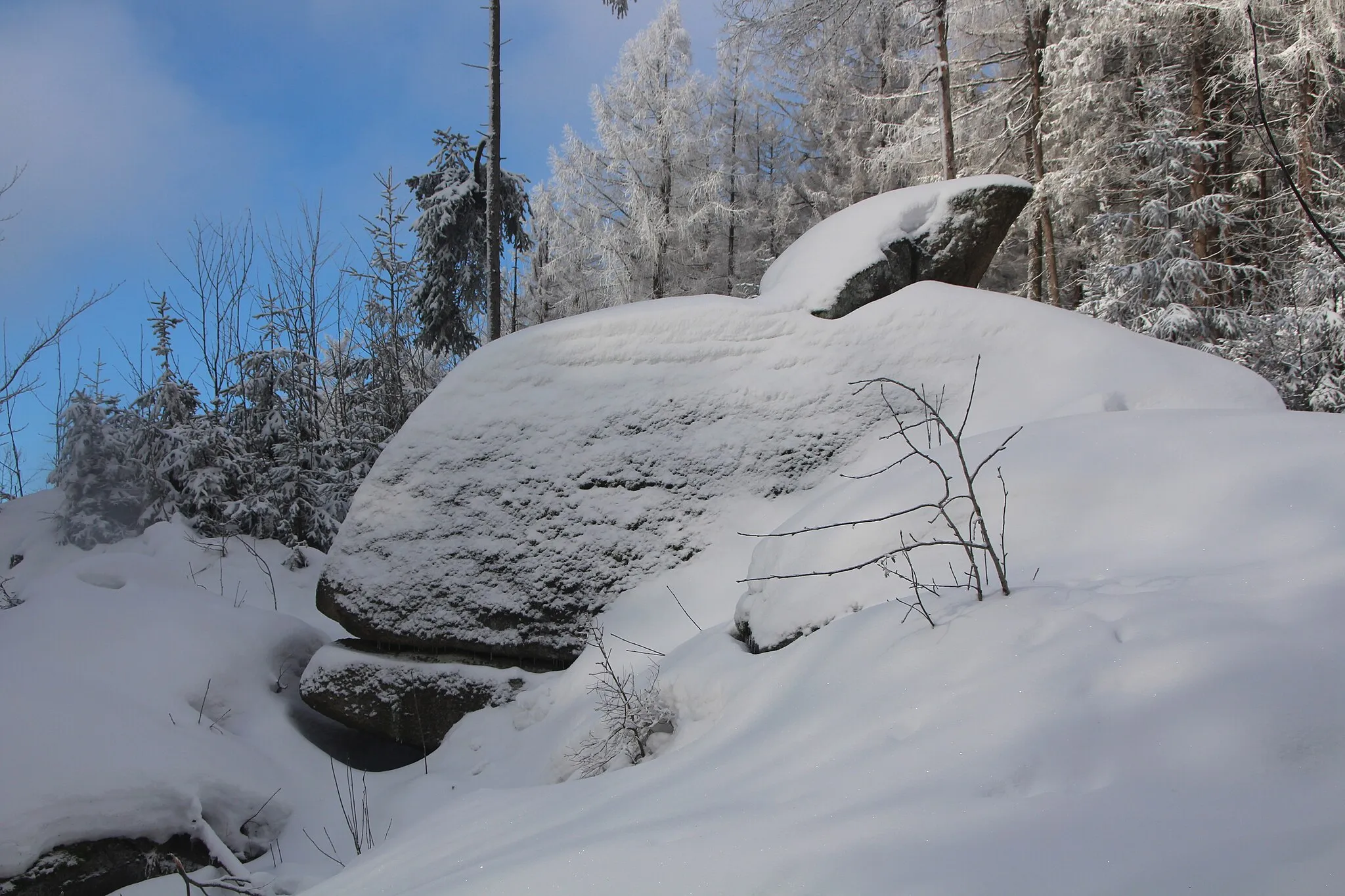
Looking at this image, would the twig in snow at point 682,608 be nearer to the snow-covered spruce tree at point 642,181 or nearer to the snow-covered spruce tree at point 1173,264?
the snow-covered spruce tree at point 1173,264

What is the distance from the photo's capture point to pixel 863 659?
2051 millimetres

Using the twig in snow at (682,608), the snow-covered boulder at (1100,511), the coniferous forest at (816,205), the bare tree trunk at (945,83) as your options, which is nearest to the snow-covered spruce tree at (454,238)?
the coniferous forest at (816,205)

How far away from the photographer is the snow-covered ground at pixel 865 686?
1197 mm

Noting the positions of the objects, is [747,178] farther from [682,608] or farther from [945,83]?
[682,608]

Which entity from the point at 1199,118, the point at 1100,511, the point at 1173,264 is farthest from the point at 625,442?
the point at 1199,118

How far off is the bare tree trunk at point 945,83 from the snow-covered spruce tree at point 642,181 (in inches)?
202

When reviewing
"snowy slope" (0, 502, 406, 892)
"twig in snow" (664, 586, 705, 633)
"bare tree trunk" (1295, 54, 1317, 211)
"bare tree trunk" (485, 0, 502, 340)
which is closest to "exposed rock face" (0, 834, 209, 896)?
"snowy slope" (0, 502, 406, 892)

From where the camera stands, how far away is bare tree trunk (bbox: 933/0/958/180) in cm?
1141

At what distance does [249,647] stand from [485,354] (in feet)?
8.79

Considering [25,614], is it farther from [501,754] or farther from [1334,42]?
[1334,42]

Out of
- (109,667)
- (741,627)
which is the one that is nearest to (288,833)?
(109,667)

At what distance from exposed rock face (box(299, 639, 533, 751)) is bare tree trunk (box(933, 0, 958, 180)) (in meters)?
9.95

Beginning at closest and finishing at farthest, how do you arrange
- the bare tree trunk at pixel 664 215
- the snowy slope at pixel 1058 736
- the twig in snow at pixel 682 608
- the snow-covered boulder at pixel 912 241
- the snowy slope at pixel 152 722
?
the snowy slope at pixel 1058 736 → the snowy slope at pixel 152 722 → the twig in snow at pixel 682 608 → the snow-covered boulder at pixel 912 241 → the bare tree trunk at pixel 664 215

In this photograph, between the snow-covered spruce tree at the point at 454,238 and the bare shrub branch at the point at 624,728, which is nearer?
the bare shrub branch at the point at 624,728
